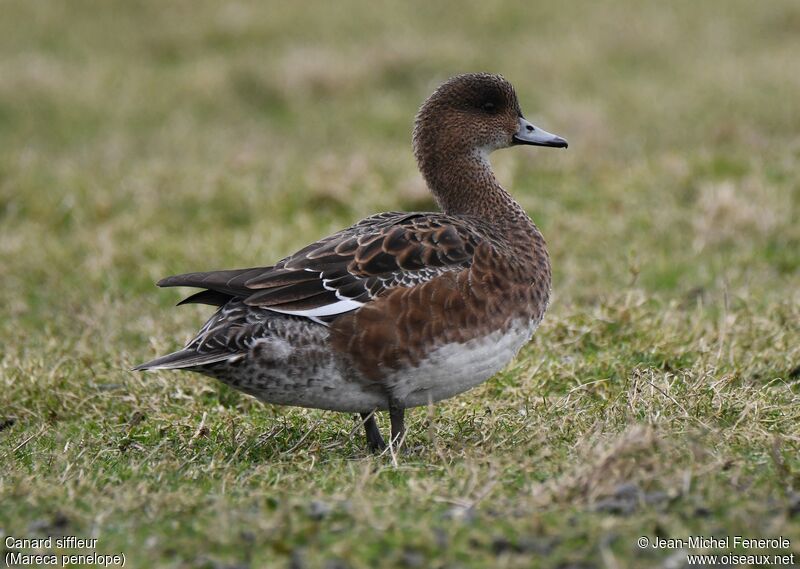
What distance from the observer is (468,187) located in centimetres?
498

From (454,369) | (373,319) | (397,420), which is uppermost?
(373,319)

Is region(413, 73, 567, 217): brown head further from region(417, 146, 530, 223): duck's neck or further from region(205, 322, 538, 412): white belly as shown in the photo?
region(205, 322, 538, 412): white belly

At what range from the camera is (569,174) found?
8.77 metres

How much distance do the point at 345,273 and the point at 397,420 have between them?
0.60m

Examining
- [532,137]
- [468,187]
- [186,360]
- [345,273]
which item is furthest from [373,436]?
[532,137]

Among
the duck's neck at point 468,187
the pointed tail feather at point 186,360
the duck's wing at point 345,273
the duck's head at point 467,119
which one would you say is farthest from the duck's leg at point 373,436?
the duck's head at point 467,119

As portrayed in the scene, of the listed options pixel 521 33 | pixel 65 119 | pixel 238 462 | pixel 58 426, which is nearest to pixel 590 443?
pixel 238 462

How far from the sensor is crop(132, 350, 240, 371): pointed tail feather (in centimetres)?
409

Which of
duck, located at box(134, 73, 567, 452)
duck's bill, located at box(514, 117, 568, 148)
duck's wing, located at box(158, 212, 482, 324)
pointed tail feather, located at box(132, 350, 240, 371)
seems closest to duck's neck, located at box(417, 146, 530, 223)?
duck's bill, located at box(514, 117, 568, 148)

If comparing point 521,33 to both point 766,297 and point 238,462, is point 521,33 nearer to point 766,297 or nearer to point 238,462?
point 766,297

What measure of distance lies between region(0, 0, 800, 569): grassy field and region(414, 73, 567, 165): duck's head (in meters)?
1.04

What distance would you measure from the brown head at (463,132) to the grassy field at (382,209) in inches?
36.4

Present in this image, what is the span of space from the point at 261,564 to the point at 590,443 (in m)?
1.32

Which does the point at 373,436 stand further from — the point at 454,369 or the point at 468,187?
the point at 468,187
